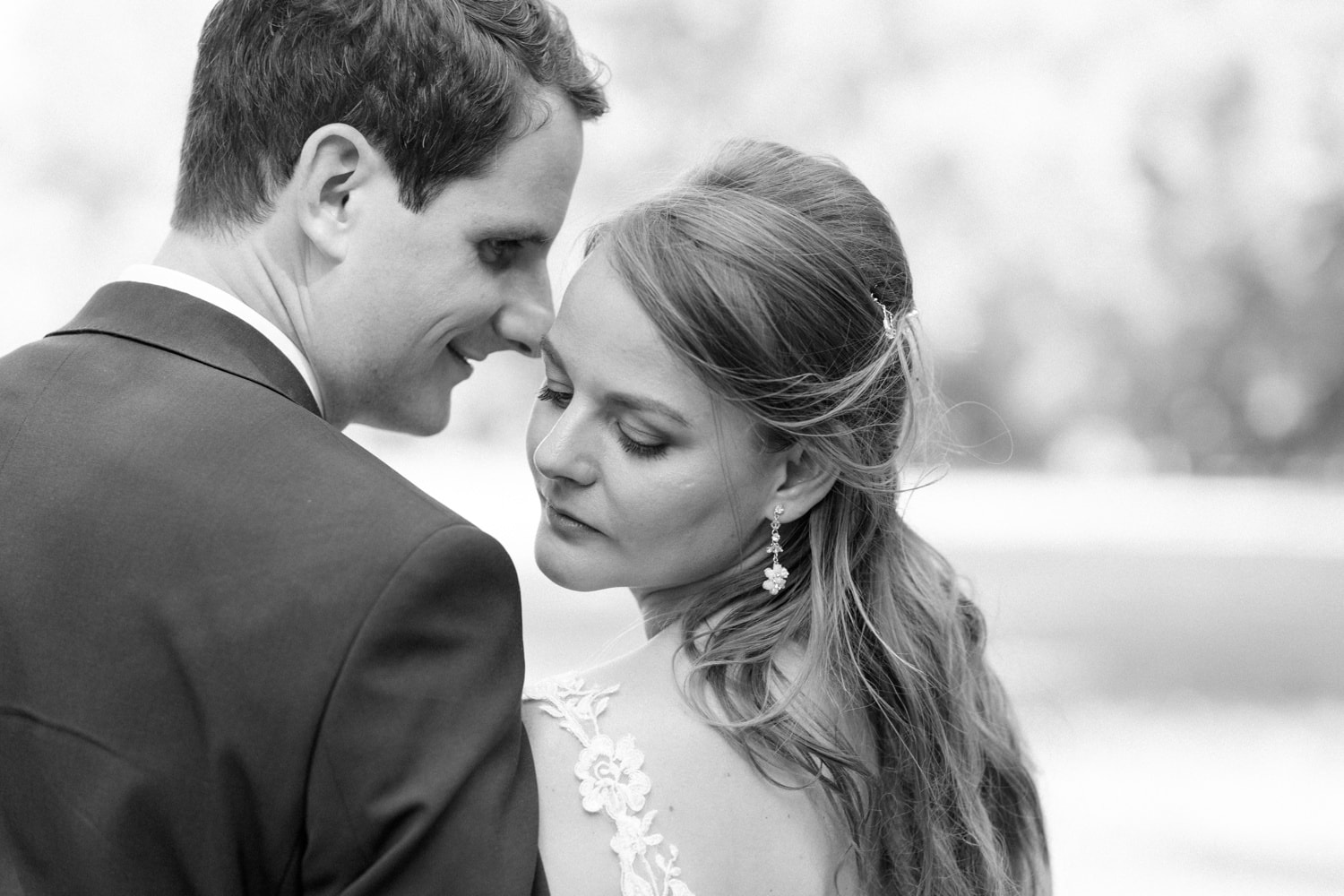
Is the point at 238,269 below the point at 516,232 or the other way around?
below

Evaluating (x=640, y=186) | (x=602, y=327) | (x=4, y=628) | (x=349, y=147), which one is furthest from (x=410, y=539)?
(x=640, y=186)

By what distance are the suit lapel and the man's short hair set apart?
24 centimetres

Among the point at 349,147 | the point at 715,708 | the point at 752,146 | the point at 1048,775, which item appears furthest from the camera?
the point at 1048,775

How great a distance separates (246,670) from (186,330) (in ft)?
1.57

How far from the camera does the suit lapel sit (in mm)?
1737

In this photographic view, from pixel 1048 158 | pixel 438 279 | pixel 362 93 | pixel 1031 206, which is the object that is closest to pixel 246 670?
pixel 438 279

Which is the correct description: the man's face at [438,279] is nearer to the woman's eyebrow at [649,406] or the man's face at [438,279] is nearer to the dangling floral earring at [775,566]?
the woman's eyebrow at [649,406]

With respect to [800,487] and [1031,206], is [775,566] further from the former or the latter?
[1031,206]

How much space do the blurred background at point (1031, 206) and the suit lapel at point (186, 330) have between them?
412 inches

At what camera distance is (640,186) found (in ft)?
7.38

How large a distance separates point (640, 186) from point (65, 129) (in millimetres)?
14252

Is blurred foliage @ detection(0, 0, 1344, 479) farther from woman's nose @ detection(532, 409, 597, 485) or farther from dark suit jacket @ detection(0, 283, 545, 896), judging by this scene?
dark suit jacket @ detection(0, 283, 545, 896)

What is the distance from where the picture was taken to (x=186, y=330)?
176 centimetres

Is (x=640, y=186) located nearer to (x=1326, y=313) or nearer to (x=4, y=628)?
(x=4, y=628)
